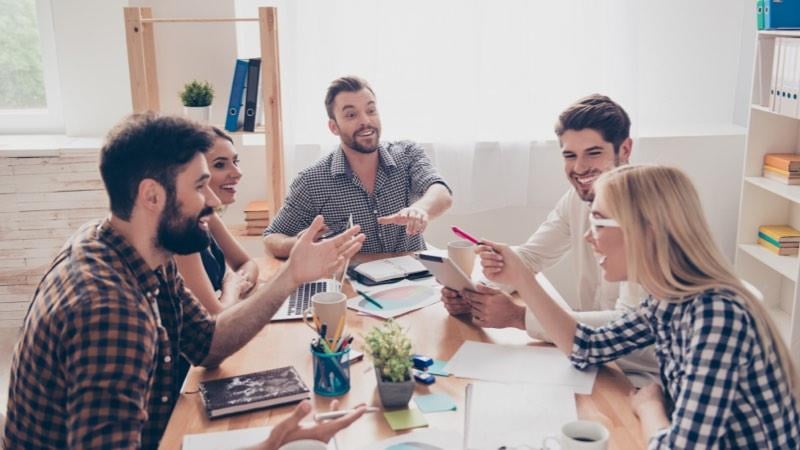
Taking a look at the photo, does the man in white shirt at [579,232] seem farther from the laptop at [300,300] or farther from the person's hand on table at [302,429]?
the person's hand on table at [302,429]

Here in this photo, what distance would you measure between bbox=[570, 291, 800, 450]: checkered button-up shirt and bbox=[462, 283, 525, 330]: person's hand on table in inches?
22.4

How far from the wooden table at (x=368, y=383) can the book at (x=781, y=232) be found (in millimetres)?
2025

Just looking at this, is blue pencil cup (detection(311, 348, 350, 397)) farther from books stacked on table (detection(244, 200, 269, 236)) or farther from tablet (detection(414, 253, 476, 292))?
books stacked on table (detection(244, 200, 269, 236))

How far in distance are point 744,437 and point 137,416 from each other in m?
0.96

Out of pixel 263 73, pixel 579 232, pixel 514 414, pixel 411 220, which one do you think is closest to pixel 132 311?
pixel 514 414

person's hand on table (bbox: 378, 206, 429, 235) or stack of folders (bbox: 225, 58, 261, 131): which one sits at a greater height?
stack of folders (bbox: 225, 58, 261, 131)

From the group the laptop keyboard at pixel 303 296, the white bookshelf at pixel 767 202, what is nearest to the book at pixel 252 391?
the laptop keyboard at pixel 303 296

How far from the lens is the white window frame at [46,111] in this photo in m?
3.62

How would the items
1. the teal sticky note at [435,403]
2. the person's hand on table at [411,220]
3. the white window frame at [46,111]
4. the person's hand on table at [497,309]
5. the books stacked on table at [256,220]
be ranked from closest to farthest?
1. the teal sticky note at [435,403]
2. the person's hand on table at [497,309]
3. the person's hand on table at [411,220]
4. the books stacked on table at [256,220]
5. the white window frame at [46,111]

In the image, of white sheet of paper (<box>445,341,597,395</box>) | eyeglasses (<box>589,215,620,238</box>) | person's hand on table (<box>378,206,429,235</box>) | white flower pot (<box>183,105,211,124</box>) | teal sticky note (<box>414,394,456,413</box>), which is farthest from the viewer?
white flower pot (<box>183,105,211,124</box>)

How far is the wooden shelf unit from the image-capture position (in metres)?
3.09

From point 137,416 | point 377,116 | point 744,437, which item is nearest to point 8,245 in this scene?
point 377,116

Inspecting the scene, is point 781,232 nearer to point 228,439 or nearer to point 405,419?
point 405,419

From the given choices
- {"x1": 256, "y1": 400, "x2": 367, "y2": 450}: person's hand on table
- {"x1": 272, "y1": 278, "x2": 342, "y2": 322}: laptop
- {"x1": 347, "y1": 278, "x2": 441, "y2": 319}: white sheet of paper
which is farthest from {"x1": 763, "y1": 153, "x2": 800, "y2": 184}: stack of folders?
{"x1": 256, "y1": 400, "x2": 367, "y2": 450}: person's hand on table
